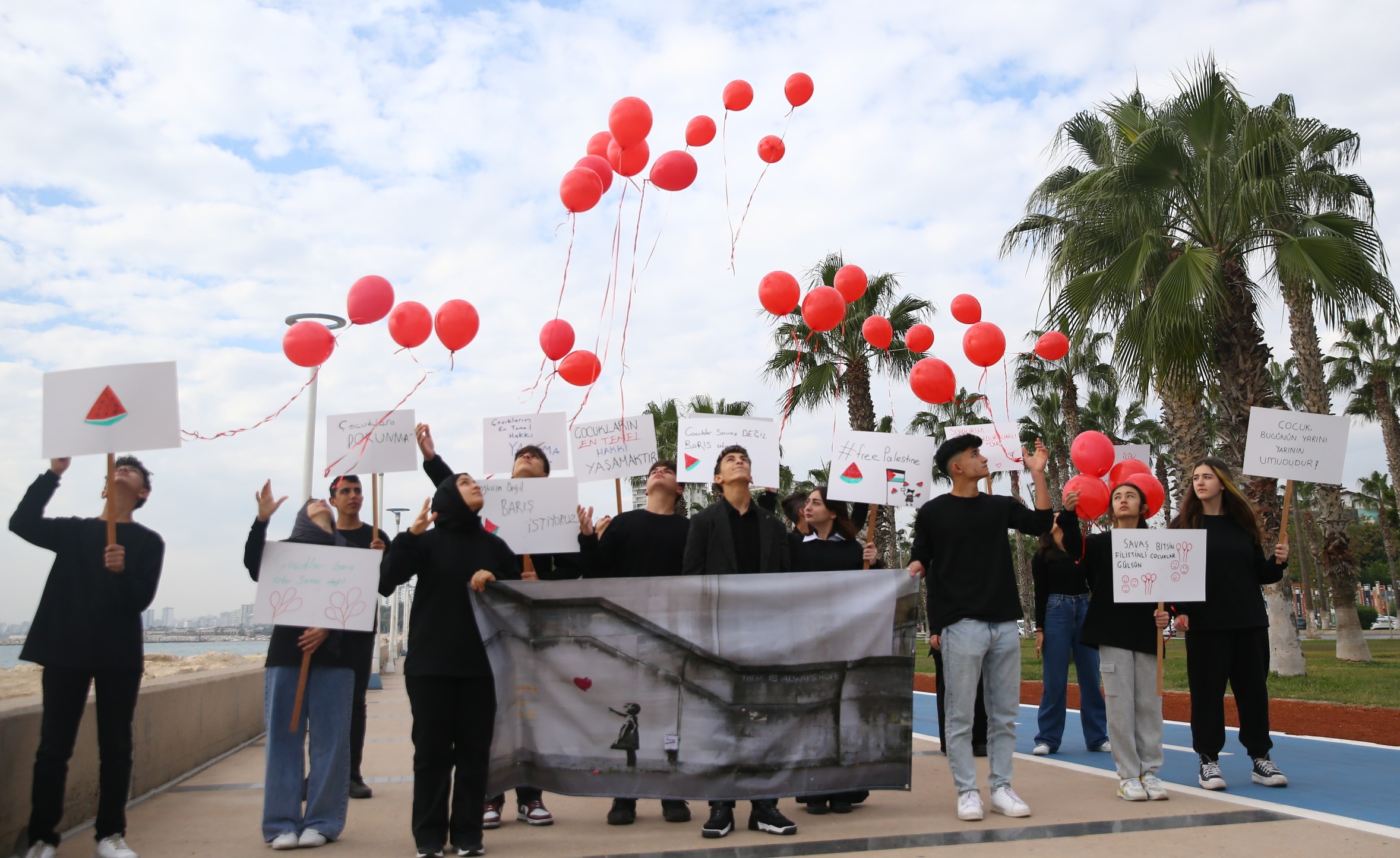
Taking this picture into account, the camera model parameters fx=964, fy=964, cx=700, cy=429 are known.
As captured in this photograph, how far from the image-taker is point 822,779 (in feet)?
15.9

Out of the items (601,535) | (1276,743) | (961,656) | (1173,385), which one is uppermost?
(1173,385)

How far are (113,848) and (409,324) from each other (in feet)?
12.1

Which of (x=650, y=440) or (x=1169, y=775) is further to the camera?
(x=650, y=440)

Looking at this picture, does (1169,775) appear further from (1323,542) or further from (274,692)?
(1323,542)

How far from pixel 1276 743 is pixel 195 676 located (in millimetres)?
8552

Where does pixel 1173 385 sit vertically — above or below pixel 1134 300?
below

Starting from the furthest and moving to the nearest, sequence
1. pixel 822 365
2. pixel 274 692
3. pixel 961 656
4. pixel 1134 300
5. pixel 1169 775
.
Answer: pixel 822 365
pixel 1134 300
pixel 1169 775
pixel 961 656
pixel 274 692

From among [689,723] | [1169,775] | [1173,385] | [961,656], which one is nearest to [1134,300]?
[1173,385]

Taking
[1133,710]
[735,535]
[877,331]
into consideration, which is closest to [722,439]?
[735,535]

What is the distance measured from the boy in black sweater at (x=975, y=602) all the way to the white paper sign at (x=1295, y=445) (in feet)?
6.37

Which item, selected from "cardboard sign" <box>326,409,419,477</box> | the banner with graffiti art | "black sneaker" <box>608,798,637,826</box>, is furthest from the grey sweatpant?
"cardboard sign" <box>326,409,419,477</box>

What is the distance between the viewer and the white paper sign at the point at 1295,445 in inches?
239

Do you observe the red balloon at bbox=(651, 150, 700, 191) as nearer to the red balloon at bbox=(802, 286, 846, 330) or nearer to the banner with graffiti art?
the red balloon at bbox=(802, 286, 846, 330)

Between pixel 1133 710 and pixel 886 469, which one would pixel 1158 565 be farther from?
pixel 886 469
